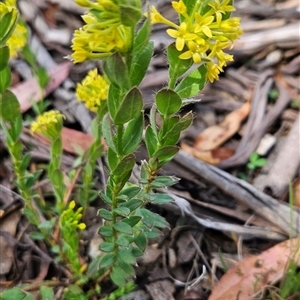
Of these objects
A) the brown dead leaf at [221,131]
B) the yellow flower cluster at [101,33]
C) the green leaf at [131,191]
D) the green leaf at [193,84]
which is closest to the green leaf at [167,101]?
the green leaf at [193,84]

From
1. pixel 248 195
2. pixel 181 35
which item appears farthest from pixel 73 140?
pixel 181 35

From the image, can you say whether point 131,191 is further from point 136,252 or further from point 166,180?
point 136,252

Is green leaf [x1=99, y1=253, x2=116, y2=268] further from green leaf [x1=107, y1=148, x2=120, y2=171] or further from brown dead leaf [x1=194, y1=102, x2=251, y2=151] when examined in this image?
brown dead leaf [x1=194, y1=102, x2=251, y2=151]

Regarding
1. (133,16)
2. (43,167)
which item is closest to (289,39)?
(43,167)

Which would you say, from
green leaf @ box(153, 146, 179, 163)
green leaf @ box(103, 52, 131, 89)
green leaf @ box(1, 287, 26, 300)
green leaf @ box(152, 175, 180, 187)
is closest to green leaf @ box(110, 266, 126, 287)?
green leaf @ box(1, 287, 26, 300)

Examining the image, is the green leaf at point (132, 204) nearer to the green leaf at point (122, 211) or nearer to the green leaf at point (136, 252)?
the green leaf at point (122, 211)
